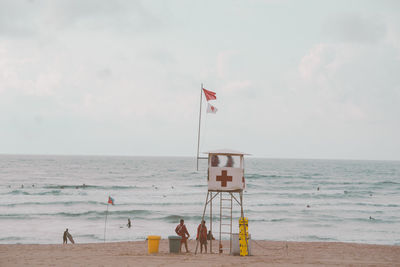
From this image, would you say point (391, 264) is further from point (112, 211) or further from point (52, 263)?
point (112, 211)

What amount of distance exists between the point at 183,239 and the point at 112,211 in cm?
2635

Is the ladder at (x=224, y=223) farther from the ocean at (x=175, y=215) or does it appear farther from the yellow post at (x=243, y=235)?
the ocean at (x=175, y=215)

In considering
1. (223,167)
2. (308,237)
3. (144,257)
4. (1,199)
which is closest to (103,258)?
(144,257)

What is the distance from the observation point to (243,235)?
58.6 ft

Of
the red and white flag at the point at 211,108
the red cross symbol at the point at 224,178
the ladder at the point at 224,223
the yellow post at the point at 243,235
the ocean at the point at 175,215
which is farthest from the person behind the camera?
the ocean at the point at 175,215

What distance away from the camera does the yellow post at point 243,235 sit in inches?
695

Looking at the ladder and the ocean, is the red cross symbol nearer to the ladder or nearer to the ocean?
the ladder

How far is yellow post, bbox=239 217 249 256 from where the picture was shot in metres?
17.6

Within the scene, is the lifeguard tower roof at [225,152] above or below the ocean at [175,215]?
above

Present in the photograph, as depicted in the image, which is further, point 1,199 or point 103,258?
point 1,199

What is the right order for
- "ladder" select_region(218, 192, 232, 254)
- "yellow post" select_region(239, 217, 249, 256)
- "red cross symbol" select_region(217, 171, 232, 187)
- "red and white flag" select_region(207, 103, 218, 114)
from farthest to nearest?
"ladder" select_region(218, 192, 232, 254) → "red and white flag" select_region(207, 103, 218, 114) → "red cross symbol" select_region(217, 171, 232, 187) → "yellow post" select_region(239, 217, 249, 256)

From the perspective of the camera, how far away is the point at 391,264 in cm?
1731

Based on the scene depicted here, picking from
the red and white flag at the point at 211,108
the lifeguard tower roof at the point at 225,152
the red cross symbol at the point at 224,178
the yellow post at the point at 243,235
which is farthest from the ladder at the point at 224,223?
the red and white flag at the point at 211,108

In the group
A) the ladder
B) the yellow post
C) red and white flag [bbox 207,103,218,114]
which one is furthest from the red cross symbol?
red and white flag [bbox 207,103,218,114]
